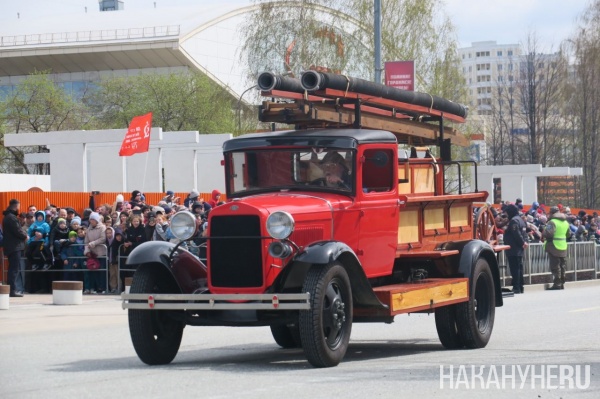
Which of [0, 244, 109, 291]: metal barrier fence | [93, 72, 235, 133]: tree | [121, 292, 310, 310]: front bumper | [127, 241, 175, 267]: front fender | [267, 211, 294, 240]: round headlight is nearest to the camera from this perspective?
[121, 292, 310, 310]: front bumper

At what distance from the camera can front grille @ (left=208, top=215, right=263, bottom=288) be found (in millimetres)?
11781

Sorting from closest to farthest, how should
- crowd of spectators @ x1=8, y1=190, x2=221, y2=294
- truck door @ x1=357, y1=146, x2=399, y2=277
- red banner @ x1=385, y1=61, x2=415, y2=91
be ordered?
1. truck door @ x1=357, y1=146, x2=399, y2=277
2. crowd of spectators @ x1=8, y1=190, x2=221, y2=294
3. red banner @ x1=385, y1=61, x2=415, y2=91

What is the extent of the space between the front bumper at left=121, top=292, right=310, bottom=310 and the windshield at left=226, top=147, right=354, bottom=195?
69.4 inches

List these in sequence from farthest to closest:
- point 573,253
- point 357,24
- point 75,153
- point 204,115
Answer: point 204,115, point 357,24, point 75,153, point 573,253

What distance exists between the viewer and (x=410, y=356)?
13.1 m

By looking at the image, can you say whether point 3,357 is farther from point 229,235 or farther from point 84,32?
point 84,32

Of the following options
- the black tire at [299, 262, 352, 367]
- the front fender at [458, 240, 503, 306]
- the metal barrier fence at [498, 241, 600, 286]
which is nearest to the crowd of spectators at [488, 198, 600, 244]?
the metal barrier fence at [498, 241, 600, 286]

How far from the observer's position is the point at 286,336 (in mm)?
14297

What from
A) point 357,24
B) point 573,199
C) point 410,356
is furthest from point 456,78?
→ point 410,356

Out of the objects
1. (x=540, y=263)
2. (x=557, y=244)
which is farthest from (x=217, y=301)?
(x=540, y=263)

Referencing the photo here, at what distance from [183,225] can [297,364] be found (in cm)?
184

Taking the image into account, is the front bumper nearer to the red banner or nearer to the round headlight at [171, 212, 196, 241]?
the round headlight at [171, 212, 196, 241]

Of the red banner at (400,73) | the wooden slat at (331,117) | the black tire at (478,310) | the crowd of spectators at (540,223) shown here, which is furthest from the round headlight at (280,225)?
the crowd of spectators at (540,223)

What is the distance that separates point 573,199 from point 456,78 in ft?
105
